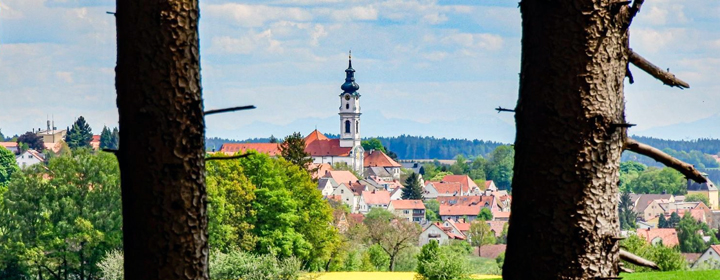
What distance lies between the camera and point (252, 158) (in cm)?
4603

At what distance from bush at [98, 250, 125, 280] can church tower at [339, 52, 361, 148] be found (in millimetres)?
137628

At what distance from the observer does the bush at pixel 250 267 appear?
4059 cm

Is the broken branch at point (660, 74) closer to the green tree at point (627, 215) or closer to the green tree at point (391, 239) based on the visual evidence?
the green tree at point (391, 239)

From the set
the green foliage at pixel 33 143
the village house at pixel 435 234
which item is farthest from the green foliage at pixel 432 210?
the green foliage at pixel 33 143

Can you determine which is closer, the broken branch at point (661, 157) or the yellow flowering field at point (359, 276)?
the broken branch at point (661, 157)

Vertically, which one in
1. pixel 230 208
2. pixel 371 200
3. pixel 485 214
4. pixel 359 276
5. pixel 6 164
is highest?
pixel 6 164

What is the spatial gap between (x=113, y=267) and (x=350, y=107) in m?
142

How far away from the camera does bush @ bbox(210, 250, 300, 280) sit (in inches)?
1598

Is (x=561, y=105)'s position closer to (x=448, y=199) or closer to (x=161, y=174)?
(x=161, y=174)

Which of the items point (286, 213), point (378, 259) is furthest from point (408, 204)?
point (286, 213)

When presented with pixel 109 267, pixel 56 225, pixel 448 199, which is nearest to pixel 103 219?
pixel 56 225

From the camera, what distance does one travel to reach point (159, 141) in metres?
4.63

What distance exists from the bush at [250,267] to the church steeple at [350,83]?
135 m

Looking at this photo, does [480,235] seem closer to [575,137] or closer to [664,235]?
[664,235]
